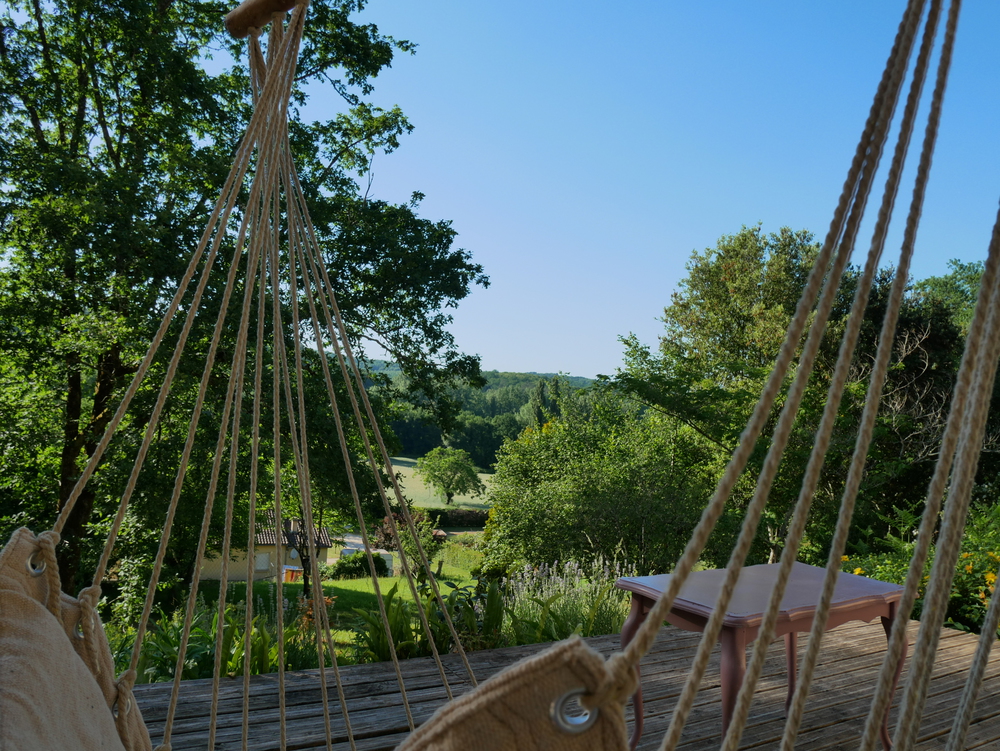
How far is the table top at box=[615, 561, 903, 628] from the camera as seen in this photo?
5.98 ft

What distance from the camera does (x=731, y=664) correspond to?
70.2 inches

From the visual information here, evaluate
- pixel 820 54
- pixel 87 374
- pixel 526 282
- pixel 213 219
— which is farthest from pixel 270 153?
pixel 526 282

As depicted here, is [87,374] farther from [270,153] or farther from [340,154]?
[270,153]

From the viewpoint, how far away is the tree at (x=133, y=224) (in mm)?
4723

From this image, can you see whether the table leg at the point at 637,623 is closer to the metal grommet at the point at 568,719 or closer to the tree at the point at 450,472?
the metal grommet at the point at 568,719

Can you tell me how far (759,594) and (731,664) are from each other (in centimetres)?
27

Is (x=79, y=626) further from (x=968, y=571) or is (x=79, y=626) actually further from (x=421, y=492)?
(x=421, y=492)

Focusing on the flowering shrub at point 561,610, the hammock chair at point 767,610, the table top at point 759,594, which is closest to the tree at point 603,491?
the flowering shrub at point 561,610

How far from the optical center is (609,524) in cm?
712

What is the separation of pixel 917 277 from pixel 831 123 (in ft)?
10.6

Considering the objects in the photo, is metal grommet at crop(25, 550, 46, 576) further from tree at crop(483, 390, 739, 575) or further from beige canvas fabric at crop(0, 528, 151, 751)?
tree at crop(483, 390, 739, 575)

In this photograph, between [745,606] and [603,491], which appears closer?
[745,606]

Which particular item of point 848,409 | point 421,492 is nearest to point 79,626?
point 848,409

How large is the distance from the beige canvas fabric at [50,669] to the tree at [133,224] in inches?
152
